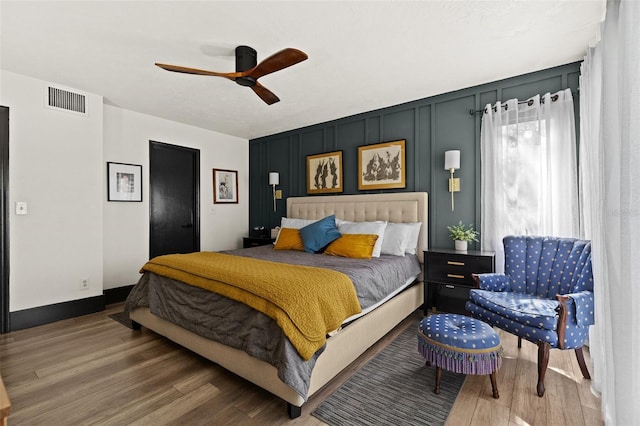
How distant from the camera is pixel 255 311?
1921 millimetres

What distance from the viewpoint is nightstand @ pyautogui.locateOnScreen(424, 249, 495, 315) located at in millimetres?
3010

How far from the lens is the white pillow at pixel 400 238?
342cm

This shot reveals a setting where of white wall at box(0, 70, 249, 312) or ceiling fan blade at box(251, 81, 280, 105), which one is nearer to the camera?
ceiling fan blade at box(251, 81, 280, 105)

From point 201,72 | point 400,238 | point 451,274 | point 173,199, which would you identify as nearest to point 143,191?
point 173,199

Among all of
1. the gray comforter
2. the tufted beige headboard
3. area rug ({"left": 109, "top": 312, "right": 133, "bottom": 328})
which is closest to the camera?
the gray comforter

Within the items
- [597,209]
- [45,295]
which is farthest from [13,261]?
[597,209]

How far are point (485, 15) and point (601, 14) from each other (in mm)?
856

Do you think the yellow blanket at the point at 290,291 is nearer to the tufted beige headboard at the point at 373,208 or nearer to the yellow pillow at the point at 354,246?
the yellow pillow at the point at 354,246

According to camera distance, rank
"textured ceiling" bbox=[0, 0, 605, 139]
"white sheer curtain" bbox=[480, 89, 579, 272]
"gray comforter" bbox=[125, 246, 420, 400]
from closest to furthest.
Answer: "gray comforter" bbox=[125, 246, 420, 400], "textured ceiling" bbox=[0, 0, 605, 139], "white sheer curtain" bbox=[480, 89, 579, 272]

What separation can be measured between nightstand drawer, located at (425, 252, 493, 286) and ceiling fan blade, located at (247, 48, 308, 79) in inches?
97.1

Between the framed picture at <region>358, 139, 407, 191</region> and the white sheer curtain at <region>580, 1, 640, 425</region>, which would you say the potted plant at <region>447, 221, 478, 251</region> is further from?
the white sheer curtain at <region>580, 1, 640, 425</region>

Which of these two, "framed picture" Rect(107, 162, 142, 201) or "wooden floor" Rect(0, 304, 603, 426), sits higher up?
"framed picture" Rect(107, 162, 142, 201)

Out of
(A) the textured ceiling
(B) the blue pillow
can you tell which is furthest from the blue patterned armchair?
(A) the textured ceiling

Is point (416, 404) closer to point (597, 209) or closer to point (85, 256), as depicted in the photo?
point (597, 209)
